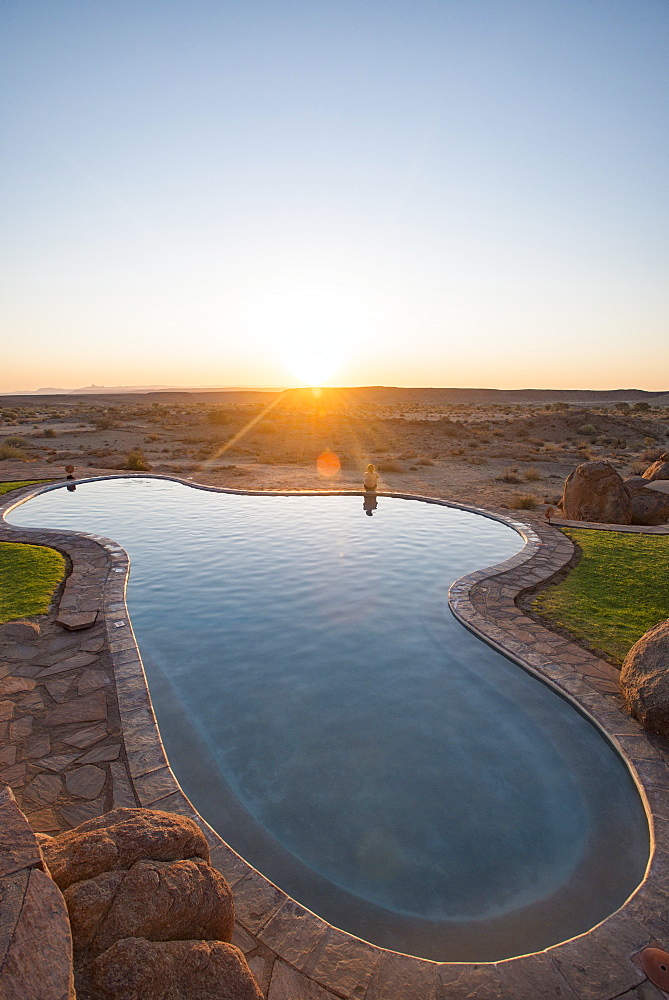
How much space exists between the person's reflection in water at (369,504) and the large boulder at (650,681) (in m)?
8.67

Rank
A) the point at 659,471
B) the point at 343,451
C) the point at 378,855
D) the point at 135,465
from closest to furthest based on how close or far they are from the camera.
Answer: the point at 378,855 → the point at 659,471 → the point at 135,465 → the point at 343,451

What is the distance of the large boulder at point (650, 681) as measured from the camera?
4.84 m

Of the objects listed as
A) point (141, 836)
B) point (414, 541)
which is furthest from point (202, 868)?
point (414, 541)

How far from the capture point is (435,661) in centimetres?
667

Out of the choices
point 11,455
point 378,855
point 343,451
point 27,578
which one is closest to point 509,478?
point 343,451

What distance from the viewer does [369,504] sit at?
1489cm

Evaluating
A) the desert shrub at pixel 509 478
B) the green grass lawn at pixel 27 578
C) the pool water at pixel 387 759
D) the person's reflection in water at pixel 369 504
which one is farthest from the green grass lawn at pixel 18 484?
the desert shrub at pixel 509 478

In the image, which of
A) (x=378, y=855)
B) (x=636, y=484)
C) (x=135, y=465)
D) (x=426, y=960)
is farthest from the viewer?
(x=135, y=465)

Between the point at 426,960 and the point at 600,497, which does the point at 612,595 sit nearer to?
the point at 600,497

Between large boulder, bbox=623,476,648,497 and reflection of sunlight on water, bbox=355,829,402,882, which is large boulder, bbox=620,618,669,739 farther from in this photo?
large boulder, bbox=623,476,648,497

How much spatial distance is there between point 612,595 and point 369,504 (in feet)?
25.4

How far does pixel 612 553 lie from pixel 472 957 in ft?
27.2

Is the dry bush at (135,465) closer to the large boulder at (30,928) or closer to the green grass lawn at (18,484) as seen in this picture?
the green grass lawn at (18,484)

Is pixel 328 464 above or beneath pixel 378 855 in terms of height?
above
